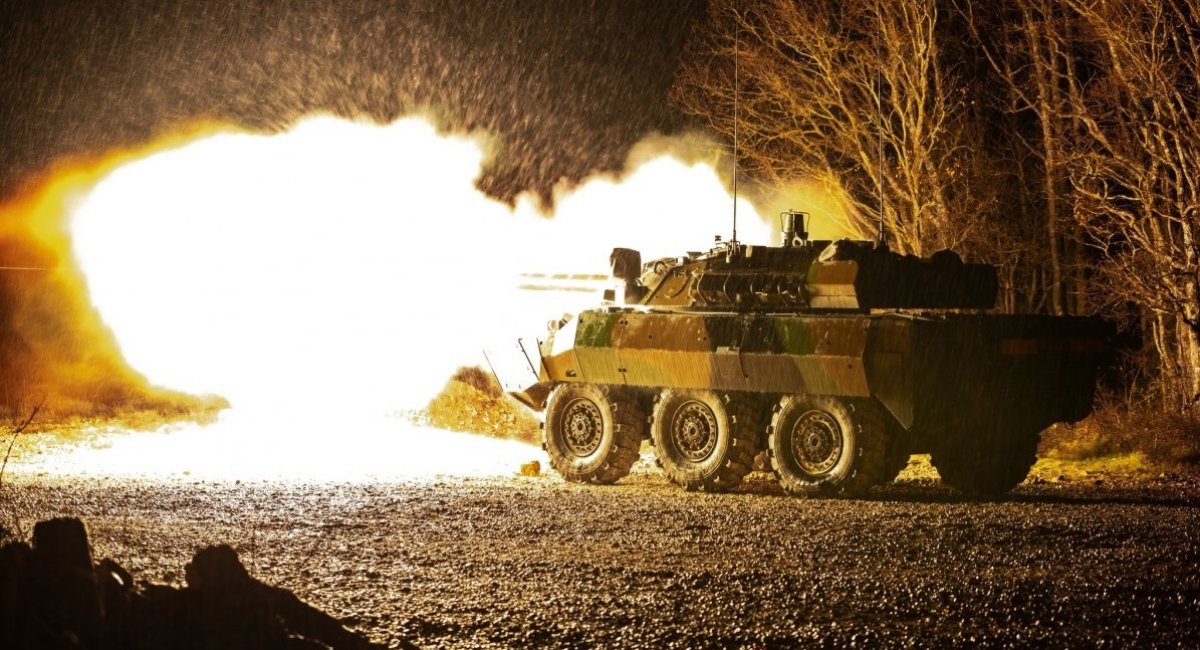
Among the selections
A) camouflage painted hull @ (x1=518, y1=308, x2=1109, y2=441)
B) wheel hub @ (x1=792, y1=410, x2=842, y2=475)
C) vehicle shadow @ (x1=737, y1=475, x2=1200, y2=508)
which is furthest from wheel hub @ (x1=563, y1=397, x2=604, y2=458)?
wheel hub @ (x1=792, y1=410, x2=842, y2=475)

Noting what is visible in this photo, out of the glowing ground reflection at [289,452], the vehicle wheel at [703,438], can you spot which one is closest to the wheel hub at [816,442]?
the vehicle wheel at [703,438]

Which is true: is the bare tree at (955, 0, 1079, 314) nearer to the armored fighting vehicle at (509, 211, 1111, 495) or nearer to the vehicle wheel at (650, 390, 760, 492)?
the armored fighting vehicle at (509, 211, 1111, 495)

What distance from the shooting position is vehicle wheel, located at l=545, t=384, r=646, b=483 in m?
17.1

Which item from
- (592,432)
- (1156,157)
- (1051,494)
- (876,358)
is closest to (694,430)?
(592,432)

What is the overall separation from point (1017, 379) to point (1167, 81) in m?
5.80

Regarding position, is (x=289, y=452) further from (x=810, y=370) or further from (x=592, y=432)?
(x=810, y=370)

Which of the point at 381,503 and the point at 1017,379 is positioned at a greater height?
the point at 1017,379

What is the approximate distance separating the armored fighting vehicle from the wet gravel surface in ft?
2.10

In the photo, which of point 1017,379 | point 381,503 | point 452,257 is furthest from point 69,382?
point 1017,379

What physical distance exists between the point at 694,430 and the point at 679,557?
5271mm

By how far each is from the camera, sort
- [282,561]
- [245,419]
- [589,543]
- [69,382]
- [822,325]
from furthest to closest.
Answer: [69,382], [245,419], [822,325], [589,543], [282,561]

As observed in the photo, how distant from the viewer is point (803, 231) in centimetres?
1750

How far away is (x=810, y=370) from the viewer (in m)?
15.5

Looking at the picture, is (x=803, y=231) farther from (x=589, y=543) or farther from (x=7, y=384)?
(x=7, y=384)
